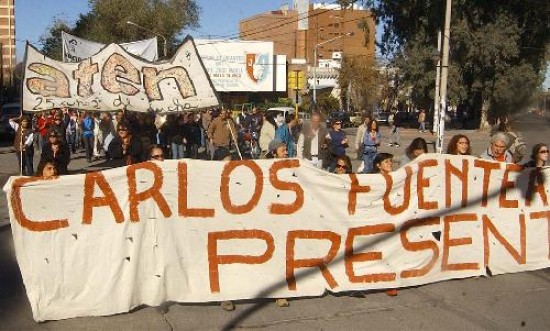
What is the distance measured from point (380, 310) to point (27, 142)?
9.79 meters

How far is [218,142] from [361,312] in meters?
10.9

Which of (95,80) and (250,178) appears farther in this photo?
(95,80)

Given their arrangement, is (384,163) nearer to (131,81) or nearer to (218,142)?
(131,81)

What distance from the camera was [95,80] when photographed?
8.91 m

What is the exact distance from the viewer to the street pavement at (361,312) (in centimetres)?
514

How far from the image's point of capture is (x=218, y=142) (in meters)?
16.0

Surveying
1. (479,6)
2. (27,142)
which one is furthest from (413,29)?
(27,142)

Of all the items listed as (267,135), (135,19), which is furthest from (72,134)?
(135,19)

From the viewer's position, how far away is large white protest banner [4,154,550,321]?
5270 mm

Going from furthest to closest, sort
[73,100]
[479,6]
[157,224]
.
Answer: [479,6], [73,100], [157,224]

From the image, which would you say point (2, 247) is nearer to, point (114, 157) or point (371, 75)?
point (114, 157)

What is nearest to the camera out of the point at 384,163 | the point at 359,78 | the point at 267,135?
the point at 384,163

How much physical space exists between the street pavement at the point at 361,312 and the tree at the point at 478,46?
3233 cm

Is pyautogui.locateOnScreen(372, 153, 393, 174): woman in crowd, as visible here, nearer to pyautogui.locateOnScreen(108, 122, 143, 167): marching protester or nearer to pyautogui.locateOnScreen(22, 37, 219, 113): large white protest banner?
pyautogui.locateOnScreen(22, 37, 219, 113): large white protest banner
